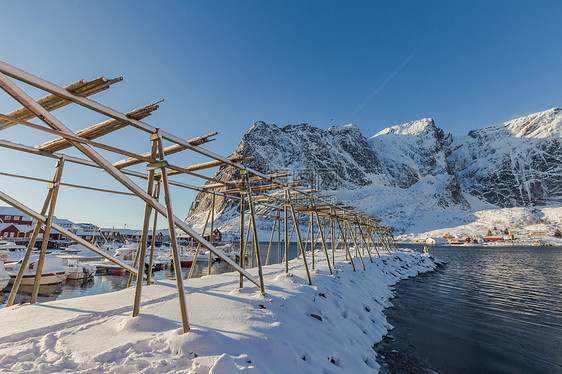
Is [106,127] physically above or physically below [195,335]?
above

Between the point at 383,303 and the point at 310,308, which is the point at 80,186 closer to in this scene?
the point at 310,308

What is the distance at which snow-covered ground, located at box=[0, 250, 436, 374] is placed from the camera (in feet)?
12.7

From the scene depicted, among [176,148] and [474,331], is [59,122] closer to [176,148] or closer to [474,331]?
[176,148]

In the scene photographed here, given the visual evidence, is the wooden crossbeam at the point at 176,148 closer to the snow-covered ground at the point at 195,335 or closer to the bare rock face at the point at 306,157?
the snow-covered ground at the point at 195,335

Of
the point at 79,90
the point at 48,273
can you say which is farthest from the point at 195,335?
the point at 48,273

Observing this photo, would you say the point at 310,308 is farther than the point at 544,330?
No

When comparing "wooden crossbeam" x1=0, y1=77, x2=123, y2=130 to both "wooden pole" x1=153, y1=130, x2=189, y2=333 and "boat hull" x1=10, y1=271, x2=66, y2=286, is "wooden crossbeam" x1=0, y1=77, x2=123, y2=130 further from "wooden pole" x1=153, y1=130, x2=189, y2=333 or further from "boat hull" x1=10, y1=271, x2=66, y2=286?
"boat hull" x1=10, y1=271, x2=66, y2=286

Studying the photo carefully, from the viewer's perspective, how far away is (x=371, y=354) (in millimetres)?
7586

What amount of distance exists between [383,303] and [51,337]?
556 inches

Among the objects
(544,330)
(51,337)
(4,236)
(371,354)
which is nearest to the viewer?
(51,337)

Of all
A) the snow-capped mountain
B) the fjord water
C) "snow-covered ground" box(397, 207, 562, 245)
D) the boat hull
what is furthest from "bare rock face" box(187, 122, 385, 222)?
the fjord water

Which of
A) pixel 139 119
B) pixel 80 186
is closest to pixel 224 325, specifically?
pixel 139 119

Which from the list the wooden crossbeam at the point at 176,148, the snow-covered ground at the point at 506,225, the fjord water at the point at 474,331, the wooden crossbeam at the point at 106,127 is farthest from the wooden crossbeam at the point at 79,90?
the snow-covered ground at the point at 506,225

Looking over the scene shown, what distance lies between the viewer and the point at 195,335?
4469 mm
